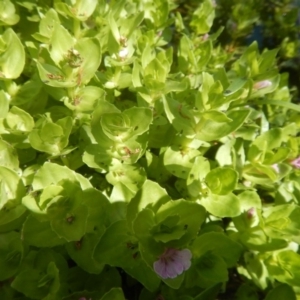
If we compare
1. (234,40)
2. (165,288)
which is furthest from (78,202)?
(234,40)

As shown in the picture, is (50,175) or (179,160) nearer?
(50,175)

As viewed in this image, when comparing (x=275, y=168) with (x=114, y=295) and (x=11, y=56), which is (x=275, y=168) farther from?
(x=11, y=56)

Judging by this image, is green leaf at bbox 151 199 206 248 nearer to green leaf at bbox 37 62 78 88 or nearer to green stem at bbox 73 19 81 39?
green leaf at bbox 37 62 78 88

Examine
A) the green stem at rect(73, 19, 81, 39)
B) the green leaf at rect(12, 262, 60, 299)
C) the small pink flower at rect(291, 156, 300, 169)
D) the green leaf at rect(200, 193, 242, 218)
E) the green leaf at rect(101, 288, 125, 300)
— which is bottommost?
the green leaf at rect(12, 262, 60, 299)

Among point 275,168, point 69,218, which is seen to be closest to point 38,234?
point 69,218

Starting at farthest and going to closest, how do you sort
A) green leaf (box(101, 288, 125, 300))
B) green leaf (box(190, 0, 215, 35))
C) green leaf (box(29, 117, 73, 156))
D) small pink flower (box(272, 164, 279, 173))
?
green leaf (box(190, 0, 215, 35)) → small pink flower (box(272, 164, 279, 173)) → green leaf (box(29, 117, 73, 156)) → green leaf (box(101, 288, 125, 300))

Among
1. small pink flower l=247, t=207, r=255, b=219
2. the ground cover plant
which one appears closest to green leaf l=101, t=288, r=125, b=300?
the ground cover plant

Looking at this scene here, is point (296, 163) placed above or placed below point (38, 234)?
above

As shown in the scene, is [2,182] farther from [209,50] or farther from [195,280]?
[209,50]
